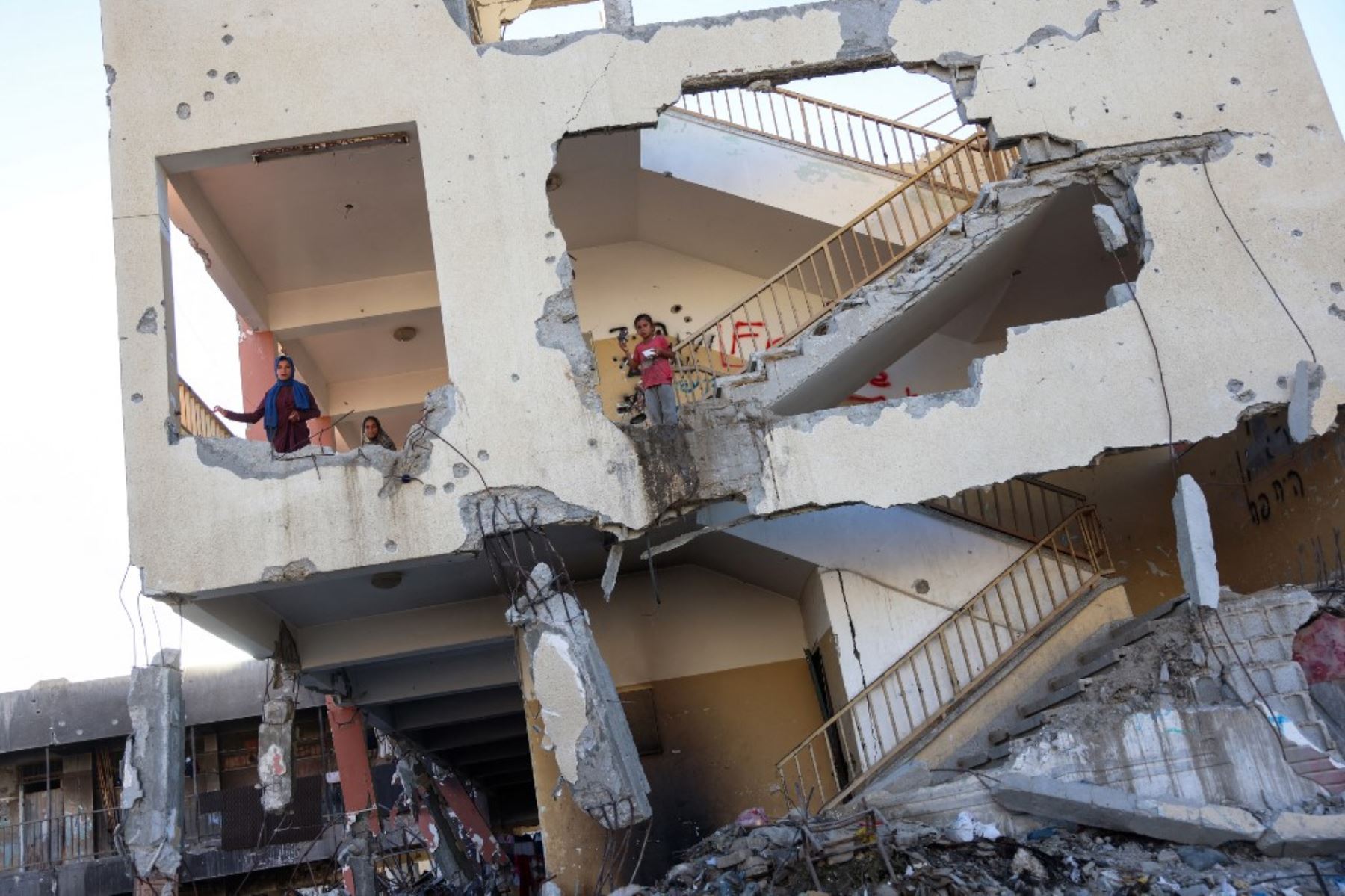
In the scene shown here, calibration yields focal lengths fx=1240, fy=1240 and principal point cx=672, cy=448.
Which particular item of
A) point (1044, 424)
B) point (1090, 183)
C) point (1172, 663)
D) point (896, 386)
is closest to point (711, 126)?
point (896, 386)

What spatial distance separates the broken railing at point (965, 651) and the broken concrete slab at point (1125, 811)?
2268 mm

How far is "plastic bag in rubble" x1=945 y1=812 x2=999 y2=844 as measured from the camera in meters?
9.94

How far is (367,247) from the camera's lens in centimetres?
1645

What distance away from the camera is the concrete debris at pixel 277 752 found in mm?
12914

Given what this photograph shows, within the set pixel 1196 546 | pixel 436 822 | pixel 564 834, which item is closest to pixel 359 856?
pixel 436 822

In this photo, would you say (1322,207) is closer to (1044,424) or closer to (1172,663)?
(1044,424)

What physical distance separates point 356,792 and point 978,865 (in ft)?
38.0

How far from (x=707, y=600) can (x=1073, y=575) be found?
4.37 meters

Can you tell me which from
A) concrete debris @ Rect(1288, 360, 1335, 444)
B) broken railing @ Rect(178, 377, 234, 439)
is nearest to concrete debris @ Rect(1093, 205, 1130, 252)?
concrete debris @ Rect(1288, 360, 1335, 444)

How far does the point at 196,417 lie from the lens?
12500mm

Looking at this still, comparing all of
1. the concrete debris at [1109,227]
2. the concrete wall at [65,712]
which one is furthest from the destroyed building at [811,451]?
the concrete wall at [65,712]

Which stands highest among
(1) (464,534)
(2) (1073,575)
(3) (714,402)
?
(3) (714,402)

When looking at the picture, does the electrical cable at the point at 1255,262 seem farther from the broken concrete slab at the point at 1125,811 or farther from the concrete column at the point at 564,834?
the concrete column at the point at 564,834

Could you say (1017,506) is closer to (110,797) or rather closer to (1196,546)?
(1196,546)
